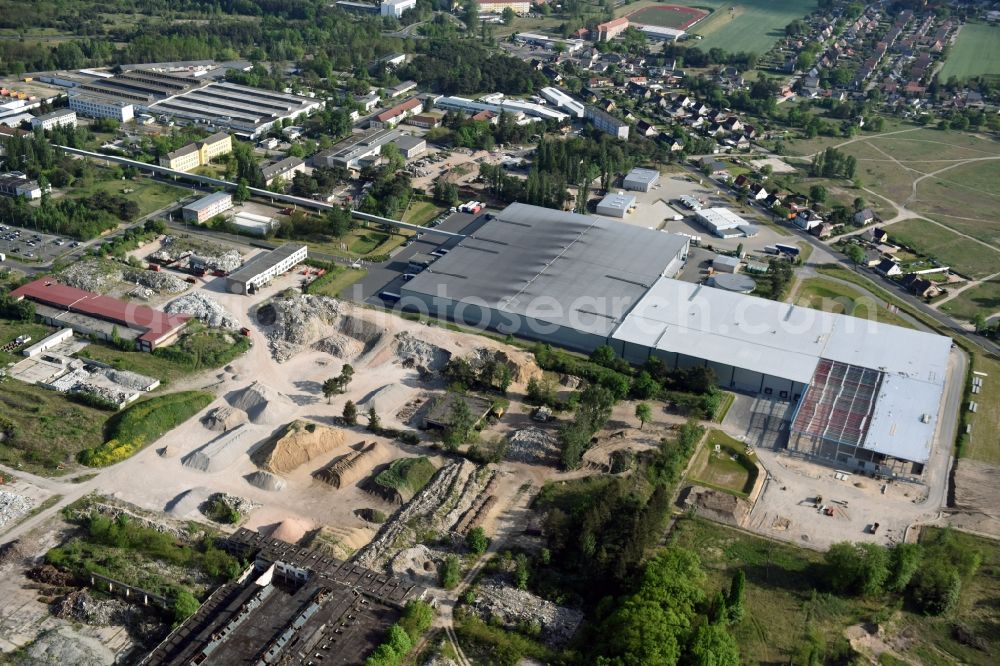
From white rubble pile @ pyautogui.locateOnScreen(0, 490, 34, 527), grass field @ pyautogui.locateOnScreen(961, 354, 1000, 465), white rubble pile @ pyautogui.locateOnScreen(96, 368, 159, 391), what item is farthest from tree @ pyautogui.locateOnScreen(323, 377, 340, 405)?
grass field @ pyautogui.locateOnScreen(961, 354, 1000, 465)

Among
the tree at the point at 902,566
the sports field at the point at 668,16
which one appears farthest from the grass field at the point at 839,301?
the sports field at the point at 668,16

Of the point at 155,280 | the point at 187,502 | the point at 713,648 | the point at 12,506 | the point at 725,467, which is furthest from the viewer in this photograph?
the point at 155,280

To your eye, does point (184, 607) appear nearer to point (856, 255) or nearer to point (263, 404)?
point (263, 404)

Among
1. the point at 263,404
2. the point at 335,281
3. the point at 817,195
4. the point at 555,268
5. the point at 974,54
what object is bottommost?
the point at 263,404

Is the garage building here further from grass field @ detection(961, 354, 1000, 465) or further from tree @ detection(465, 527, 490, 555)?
grass field @ detection(961, 354, 1000, 465)

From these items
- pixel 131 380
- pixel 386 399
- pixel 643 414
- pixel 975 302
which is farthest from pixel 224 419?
pixel 975 302

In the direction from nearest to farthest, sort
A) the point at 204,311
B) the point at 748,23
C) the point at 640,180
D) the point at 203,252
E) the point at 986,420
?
the point at 986,420 → the point at 204,311 → the point at 203,252 → the point at 640,180 → the point at 748,23

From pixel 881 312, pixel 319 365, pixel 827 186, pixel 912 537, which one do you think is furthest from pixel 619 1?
pixel 912 537
